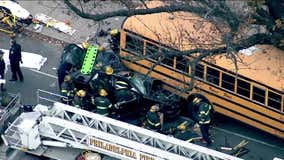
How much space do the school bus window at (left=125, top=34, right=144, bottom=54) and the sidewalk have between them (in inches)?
105

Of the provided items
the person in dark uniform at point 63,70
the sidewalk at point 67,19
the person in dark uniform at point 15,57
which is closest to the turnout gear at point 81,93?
the person in dark uniform at point 63,70

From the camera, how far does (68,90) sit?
17.7 metres

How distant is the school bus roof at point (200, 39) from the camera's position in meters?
17.0

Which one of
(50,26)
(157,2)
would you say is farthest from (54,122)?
(50,26)

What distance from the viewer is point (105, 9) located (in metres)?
22.5

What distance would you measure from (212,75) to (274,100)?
5.27ft

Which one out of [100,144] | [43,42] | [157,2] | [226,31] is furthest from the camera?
[43,42]

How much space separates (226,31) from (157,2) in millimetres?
2732

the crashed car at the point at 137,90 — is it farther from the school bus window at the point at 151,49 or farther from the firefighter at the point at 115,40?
the firefighter at the point at 115,40

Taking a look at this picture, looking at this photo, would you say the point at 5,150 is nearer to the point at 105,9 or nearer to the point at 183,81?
the point at 183,81

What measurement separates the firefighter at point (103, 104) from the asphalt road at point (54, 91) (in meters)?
1.92

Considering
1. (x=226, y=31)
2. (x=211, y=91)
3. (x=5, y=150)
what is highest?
(x=226, y=31)

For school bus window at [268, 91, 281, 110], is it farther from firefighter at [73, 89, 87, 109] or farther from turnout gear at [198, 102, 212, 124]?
firefighter at [73, 89, 87, 109]

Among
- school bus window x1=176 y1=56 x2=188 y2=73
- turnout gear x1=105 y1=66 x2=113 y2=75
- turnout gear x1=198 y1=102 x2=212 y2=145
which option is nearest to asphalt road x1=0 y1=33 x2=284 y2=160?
turnout gear x1=198 y1=102 x2=212 y2=145
